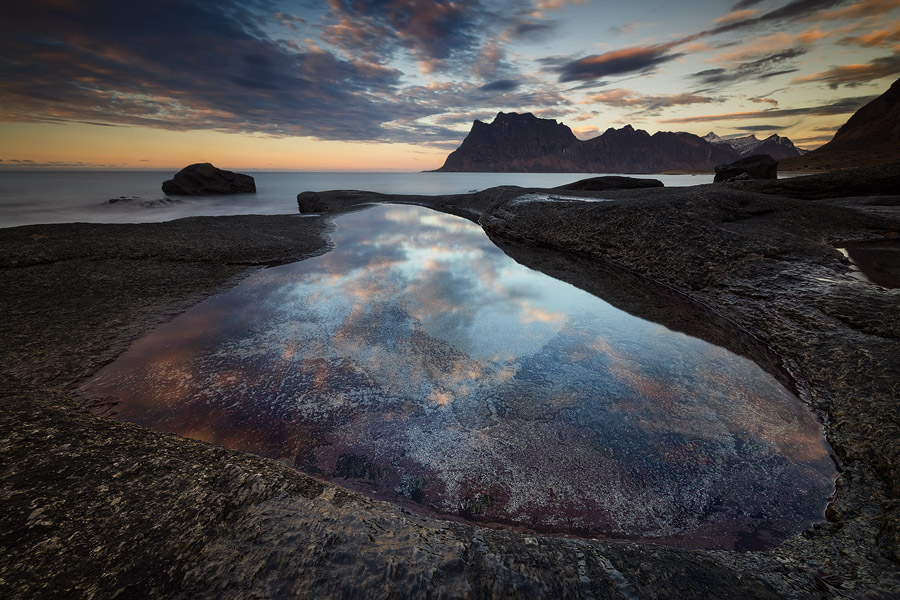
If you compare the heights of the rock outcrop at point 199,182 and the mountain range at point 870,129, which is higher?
the mountain range at point 870,129

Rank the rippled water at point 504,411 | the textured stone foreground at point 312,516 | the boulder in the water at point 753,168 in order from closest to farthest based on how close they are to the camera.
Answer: the textured stone foreground at point 312,516 < the rippled water at point 504,411 < the boulder in the water at point 753,168

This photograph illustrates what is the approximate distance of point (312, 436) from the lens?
3477 mm

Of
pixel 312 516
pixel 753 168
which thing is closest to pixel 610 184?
pixel 753 168

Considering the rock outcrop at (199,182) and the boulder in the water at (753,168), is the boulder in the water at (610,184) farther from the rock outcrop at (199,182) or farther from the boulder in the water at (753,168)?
the rock outcrop at (199,182)

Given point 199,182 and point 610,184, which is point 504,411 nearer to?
point 610,184

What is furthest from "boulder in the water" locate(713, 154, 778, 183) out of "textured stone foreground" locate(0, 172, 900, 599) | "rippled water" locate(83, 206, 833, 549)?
"rippled water" locate(83, 206, 833, 549)

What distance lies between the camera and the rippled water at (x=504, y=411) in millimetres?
2814

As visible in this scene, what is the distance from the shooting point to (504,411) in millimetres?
3869

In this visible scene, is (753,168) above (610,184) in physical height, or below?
above

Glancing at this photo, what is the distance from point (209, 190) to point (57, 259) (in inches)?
1780

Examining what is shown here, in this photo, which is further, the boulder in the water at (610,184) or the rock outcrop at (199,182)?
the rock outcrop at (199,182)

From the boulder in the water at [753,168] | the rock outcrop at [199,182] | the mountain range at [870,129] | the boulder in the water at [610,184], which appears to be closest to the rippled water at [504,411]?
the boulder in the water at [610,184]

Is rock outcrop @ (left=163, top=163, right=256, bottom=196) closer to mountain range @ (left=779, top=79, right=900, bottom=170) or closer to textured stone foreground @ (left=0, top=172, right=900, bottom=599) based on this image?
textured stone foreground @ (left=0, top=172, right=900, bottom=599)

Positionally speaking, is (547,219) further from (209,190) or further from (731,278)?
(209,190)
